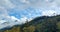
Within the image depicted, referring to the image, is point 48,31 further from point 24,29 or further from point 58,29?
point 24,29

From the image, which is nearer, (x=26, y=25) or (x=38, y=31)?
(x=26, y=25)

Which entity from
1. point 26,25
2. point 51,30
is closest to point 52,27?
point 51,30

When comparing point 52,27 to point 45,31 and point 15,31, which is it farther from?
point 15,31

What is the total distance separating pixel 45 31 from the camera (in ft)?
379

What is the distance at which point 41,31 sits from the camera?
11219 cm

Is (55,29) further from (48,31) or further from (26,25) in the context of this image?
(26,25)

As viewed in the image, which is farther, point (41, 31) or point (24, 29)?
point (41, 31)

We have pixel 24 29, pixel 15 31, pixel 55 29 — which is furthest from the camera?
pixel 55 29

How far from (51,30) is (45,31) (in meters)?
9.87

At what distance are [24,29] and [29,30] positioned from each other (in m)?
11.3

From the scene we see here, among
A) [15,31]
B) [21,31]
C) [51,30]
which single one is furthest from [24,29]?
[51,30]

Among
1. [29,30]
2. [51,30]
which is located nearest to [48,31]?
[51,30]

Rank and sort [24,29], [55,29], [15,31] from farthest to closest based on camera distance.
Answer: [55,29] < [15,31] < [24,29]

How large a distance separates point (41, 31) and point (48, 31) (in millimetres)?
5180
